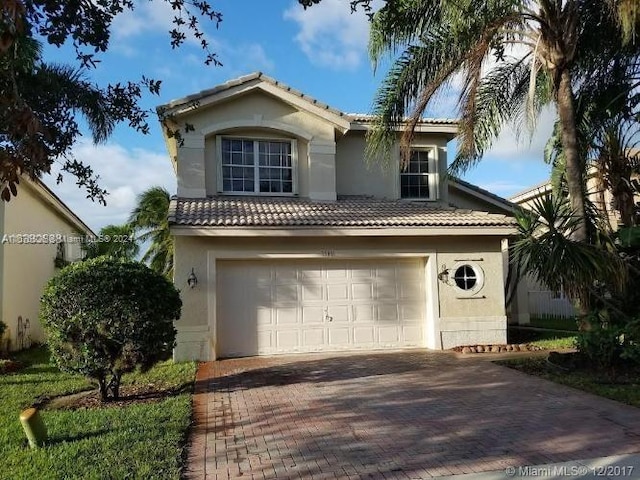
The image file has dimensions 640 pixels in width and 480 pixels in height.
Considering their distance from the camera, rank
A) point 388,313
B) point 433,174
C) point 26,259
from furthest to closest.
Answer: point 26,259 → point 433,174 → point 388,313

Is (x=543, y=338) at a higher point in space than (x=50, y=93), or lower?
lower

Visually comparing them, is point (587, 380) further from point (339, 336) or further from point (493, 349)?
point (339, 336)

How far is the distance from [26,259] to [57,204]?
3.33 meters

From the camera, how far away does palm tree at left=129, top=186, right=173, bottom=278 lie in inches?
765

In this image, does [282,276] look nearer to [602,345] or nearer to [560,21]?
[602,345]

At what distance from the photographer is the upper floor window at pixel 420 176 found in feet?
52.4

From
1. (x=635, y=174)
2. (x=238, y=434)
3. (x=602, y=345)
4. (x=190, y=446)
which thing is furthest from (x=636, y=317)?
(x=190, y=446)

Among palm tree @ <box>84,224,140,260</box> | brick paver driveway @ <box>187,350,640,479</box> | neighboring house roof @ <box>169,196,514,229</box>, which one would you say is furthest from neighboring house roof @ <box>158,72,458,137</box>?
palm tree @ <box>84,224,140,260</box>

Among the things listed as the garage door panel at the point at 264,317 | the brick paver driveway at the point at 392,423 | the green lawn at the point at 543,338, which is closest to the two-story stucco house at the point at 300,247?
the garage door panel at the point at 264,317

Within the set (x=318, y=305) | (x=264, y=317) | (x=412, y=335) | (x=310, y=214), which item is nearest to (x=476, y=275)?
(x=412, y=335)

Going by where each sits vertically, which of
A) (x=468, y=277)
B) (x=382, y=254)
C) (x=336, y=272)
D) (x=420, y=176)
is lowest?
(x=468, y=277)

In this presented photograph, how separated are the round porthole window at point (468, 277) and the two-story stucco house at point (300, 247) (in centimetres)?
3

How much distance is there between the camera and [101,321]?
7.82 metres

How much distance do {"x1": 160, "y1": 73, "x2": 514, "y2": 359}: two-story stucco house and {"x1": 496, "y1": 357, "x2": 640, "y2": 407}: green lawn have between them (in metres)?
2.62
